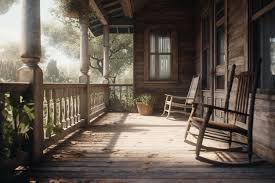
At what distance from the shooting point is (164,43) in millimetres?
8820

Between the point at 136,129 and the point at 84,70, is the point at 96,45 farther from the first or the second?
the point at 136,129

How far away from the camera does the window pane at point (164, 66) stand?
880 centimetres

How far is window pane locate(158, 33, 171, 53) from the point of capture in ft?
28.9

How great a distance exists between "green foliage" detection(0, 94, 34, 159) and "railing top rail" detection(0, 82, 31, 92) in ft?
0.18

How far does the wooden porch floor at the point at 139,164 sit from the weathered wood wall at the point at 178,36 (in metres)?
4.30

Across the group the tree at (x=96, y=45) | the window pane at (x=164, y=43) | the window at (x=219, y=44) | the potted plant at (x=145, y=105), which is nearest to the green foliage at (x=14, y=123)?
the window at (x=219, y=44)

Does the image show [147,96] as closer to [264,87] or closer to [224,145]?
[224,145]

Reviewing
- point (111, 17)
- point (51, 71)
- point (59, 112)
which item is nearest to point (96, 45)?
point (51, 71)

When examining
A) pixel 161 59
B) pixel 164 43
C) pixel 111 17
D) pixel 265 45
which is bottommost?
pixel 265 45

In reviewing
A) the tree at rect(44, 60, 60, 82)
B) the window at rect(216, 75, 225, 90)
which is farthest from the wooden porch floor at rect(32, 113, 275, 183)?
the tree at rect(44, 60, 60, 82)

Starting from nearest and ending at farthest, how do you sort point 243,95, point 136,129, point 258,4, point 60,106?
point 243,95
point 258,4
point 60,106
point 136,129

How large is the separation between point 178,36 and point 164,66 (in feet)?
3.13

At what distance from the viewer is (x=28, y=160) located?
9.98 ft

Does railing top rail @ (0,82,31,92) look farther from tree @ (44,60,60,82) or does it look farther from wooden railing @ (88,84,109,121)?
tree @ (44,60,60,82)
